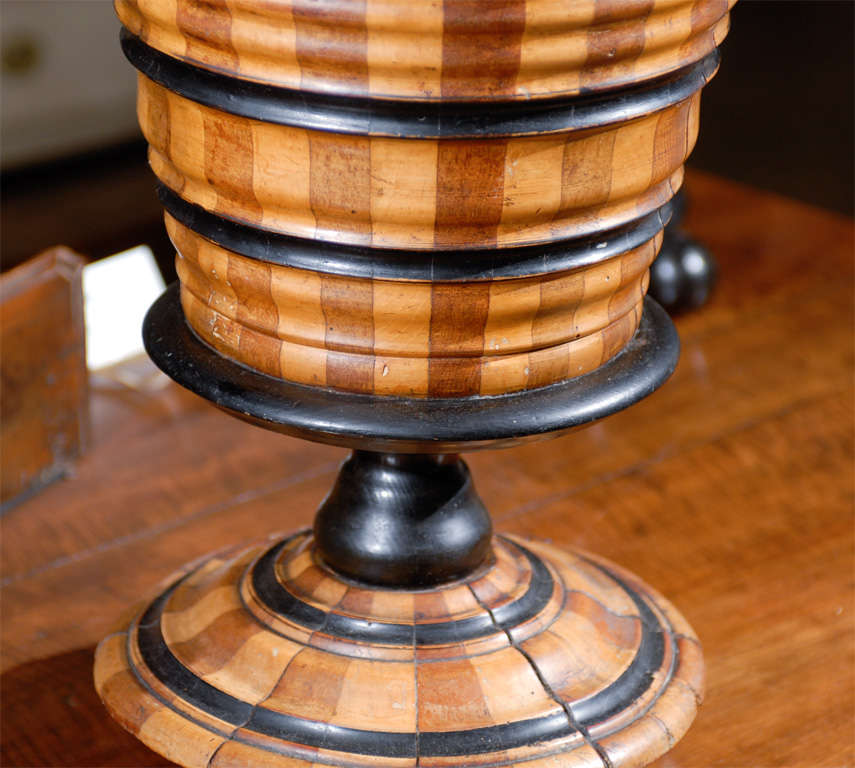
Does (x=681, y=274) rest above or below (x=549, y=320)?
below

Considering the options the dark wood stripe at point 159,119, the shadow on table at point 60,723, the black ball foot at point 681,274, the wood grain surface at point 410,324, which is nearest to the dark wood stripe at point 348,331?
the wood grain surface at point 410,324

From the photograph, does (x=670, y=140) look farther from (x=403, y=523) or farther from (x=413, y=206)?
(x=403, y=523)

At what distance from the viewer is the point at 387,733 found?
0.65 metres

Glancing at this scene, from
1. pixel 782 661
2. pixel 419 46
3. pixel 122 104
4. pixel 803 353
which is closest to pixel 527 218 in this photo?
pixel 419 46

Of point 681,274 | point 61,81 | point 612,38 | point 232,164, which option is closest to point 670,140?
point 612,38

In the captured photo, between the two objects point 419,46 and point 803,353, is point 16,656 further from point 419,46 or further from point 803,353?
point 803,353

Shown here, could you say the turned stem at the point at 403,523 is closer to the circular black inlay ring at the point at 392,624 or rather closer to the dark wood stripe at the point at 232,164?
the circular black inlay ring at the point at 392,624

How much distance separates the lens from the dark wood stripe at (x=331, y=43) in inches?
19.7

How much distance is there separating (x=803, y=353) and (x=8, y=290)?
0.71 m

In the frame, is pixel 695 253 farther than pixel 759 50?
No

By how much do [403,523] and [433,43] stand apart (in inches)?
11.4

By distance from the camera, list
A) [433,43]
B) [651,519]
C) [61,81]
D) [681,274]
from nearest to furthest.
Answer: [433,43], [651,519], [681,274], [61,81]

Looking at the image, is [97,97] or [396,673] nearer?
[396,673]

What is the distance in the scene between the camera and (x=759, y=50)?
212cm
